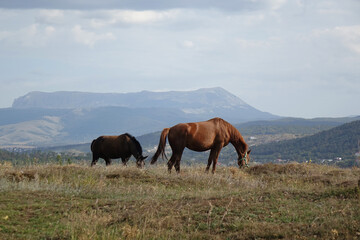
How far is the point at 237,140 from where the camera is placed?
2053 centimetres

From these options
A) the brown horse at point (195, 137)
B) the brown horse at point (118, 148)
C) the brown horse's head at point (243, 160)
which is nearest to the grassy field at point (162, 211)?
the brown horse at point (195, 137)

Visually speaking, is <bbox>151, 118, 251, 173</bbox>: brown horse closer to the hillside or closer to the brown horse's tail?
the brown horse's tail

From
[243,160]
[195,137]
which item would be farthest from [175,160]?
[243,160]

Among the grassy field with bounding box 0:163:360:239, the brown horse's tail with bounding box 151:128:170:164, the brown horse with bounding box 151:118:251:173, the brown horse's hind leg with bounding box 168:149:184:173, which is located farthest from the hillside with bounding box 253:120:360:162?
the grassy field with bounding box 0:163:360:239

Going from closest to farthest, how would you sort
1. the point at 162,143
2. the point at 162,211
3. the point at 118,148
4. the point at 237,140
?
the point at 162,211
the point at 162,143
the point at 237,140
the point at 118,148

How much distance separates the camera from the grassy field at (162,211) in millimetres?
8891

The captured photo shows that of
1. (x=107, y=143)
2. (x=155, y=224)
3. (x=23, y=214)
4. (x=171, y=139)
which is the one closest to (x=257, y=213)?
(x=155, y=224)

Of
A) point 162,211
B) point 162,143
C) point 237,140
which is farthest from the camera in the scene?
point 237,140

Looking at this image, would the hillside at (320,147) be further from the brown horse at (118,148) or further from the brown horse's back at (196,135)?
the brown horse's back at (196,135)

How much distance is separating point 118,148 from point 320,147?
3744 inches

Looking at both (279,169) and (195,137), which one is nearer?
(195,137)

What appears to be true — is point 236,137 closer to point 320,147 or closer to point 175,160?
point 175,160

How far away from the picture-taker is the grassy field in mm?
8891

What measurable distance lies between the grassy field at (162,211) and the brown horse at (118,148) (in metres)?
6.86
